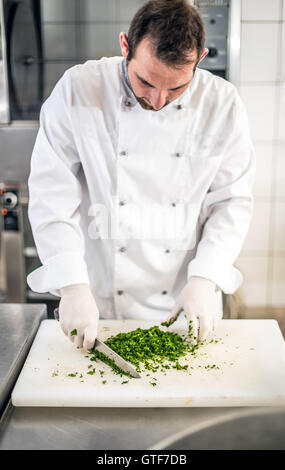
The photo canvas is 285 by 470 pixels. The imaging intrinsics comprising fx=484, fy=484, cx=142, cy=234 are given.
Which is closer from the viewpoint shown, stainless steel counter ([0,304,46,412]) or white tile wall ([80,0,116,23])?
stainless steel counter ([0,304,46,412])

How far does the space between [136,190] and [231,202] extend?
11.3 inches

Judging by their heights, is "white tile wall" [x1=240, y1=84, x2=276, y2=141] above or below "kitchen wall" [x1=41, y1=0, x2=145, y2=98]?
below

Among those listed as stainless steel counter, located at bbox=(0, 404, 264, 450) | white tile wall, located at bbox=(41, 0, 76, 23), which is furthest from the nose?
white tile wall, located at bbox=(41, 0, 76, 23)

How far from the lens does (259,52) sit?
77.9 inches

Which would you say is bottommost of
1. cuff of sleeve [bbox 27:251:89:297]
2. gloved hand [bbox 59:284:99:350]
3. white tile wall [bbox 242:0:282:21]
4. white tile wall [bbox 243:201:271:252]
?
white tile wall [bbox 243:201:271:252]

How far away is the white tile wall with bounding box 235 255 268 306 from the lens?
2.21 meters

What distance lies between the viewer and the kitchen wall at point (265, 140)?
76.6 inches

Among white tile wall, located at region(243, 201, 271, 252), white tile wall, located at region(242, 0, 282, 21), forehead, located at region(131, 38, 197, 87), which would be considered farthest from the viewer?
white tile wall, located at region(243, 201, 271, 252)

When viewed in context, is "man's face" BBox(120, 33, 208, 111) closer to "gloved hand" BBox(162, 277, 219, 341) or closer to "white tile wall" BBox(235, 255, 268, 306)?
"gloved hand" BBox(162, 277, 219, 341)

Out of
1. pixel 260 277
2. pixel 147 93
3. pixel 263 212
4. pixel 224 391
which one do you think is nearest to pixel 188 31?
pixel 147 93

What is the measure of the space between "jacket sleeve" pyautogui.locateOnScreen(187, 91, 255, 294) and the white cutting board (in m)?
0.21

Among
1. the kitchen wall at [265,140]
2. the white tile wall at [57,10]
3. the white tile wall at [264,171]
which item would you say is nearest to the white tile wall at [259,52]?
the kitchen wall at [265,140]

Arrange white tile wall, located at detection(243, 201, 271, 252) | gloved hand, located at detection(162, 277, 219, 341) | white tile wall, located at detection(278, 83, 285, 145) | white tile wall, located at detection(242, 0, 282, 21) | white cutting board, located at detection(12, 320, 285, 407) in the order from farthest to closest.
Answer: white tile wall, located at detection(243, 201, 271, 252), white tile wall, located at detection(278, 83, 285, 145), white tile wall, located at detection(242, 0, 282, 21), gloved hand, located at detection(162, 277, 219, 341), white cutting board, located at detection(12, 320, 285, 407)

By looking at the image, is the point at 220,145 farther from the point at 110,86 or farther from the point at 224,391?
the point at 224,391
